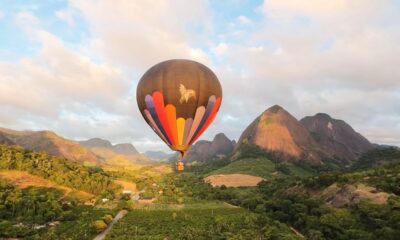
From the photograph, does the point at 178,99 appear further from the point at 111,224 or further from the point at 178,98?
the point at 111,224

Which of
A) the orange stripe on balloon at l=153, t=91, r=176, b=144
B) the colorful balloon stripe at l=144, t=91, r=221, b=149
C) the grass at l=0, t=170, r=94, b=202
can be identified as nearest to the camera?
the orange stripe on balloon at l=153, t=91, r=176, b=144

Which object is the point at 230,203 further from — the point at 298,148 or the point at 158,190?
the point at 298,148

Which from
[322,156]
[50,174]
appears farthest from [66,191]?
[322,156]

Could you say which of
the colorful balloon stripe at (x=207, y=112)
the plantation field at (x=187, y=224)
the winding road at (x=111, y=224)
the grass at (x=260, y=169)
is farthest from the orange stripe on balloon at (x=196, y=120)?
the grass at (x=260, y=169)

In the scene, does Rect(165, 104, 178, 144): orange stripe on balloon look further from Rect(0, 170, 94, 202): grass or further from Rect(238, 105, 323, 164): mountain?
Rect(238, 105, 323, 164): mountain

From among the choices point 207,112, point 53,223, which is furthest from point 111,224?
point 207,112

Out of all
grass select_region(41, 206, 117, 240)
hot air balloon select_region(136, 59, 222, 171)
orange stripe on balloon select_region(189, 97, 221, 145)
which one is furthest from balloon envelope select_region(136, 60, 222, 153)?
grass select_region(41, 206, 117, 240)
